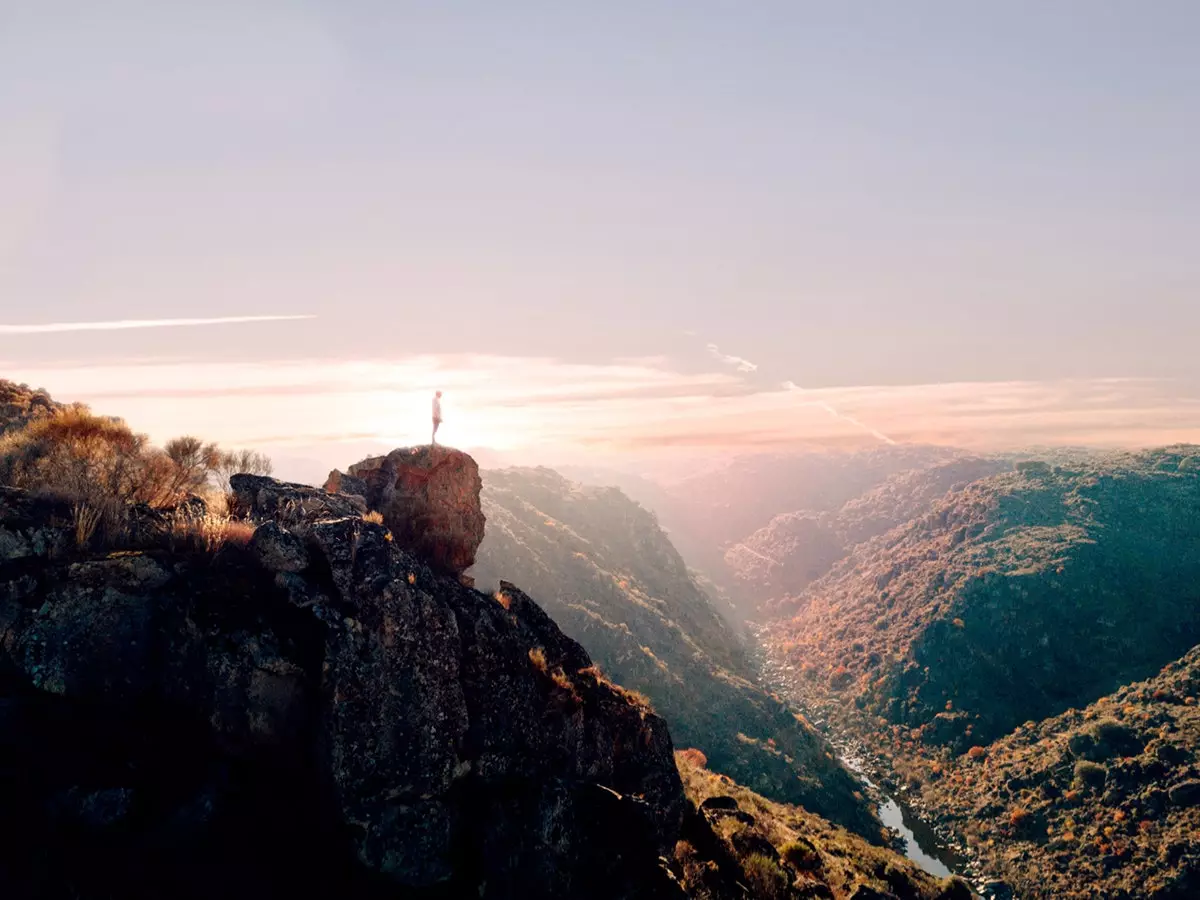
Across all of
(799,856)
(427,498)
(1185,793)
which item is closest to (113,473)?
(427,498)

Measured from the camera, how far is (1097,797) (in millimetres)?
83875

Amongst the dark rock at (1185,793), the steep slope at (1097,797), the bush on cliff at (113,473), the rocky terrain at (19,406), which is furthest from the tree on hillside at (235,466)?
the dark rock at (1185,793)

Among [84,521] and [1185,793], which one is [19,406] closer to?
[84,521]

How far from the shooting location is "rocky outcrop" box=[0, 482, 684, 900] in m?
10.4

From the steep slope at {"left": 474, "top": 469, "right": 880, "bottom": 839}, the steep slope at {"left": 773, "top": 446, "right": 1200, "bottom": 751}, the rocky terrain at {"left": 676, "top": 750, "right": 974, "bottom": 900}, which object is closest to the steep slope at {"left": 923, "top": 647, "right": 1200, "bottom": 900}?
the steep slope at {"left": 773, "top": 446, "right": 1200, "bottom": 751}

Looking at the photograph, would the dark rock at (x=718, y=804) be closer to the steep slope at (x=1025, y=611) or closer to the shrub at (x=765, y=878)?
the shrub at (x=765, y=878)

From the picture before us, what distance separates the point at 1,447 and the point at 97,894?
1451 cm

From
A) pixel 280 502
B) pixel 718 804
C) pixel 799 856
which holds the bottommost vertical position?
pixel 799 856

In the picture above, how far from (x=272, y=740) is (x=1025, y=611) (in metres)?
162

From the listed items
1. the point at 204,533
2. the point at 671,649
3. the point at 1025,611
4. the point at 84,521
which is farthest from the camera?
the point at 1025,611

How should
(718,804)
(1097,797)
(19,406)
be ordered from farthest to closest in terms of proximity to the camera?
1. (1097,797)
2. (718,804)
3. (19,406)

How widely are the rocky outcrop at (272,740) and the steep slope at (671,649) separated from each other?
84.9 meters

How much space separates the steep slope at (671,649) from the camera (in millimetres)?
91375

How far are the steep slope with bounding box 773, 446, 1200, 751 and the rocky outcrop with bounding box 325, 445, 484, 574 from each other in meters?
128
